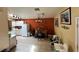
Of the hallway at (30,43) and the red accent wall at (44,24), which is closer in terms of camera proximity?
the red accent wall at (44,24)

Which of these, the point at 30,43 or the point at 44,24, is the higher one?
the point at 44,24

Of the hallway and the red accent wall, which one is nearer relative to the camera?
the red accent wall

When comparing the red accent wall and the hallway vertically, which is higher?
the red accent wall

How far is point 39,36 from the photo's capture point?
601cm

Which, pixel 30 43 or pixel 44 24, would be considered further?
pixel 30 43

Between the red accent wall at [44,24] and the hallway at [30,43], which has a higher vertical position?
the red accent wall at [44,24]
